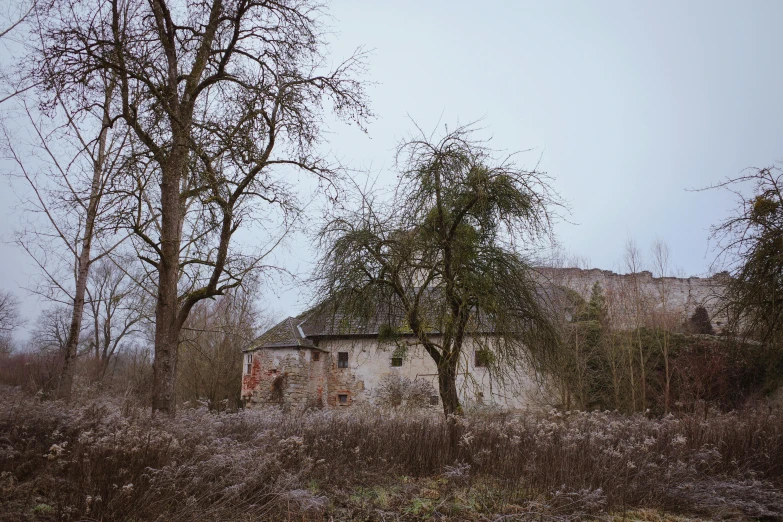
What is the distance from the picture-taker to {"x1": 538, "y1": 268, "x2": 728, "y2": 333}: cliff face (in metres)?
23.0

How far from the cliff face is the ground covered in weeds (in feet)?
39.9

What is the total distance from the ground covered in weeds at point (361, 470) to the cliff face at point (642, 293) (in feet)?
39.9

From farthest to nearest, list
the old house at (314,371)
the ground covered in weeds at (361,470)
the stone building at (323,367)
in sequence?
1. the old house at (314,371)
2. the stone building at (323,367)
3. the ground covered in weeds at (361,470)

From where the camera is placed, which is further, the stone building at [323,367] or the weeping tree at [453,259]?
the stone building at [323,367]

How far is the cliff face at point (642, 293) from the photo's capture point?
22953mm

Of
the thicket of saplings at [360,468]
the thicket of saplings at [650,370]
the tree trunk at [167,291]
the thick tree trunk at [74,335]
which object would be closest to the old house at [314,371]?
the thicket of saplings at [650,370]

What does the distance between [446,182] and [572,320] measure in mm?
14200

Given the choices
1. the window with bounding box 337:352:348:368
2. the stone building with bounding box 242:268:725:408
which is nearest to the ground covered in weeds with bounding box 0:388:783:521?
the stone building with bounding box 242:268:725:408

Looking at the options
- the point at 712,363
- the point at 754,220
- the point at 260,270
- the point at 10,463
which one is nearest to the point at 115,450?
the point at 10,463

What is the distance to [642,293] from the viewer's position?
2520 cm

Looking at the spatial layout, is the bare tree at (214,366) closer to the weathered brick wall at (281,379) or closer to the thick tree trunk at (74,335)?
the weathered brick wall at (281,379)

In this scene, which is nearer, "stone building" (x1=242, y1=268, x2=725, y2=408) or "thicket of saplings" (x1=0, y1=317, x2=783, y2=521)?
"thicket of saplings" (x1=0, y1=317, x2=783, y2=521)

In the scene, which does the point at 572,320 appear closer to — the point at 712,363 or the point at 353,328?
the point at 712,363

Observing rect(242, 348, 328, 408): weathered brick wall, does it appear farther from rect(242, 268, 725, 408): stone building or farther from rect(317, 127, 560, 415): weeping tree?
rect(317, 127, 560, 415): weeping tree
